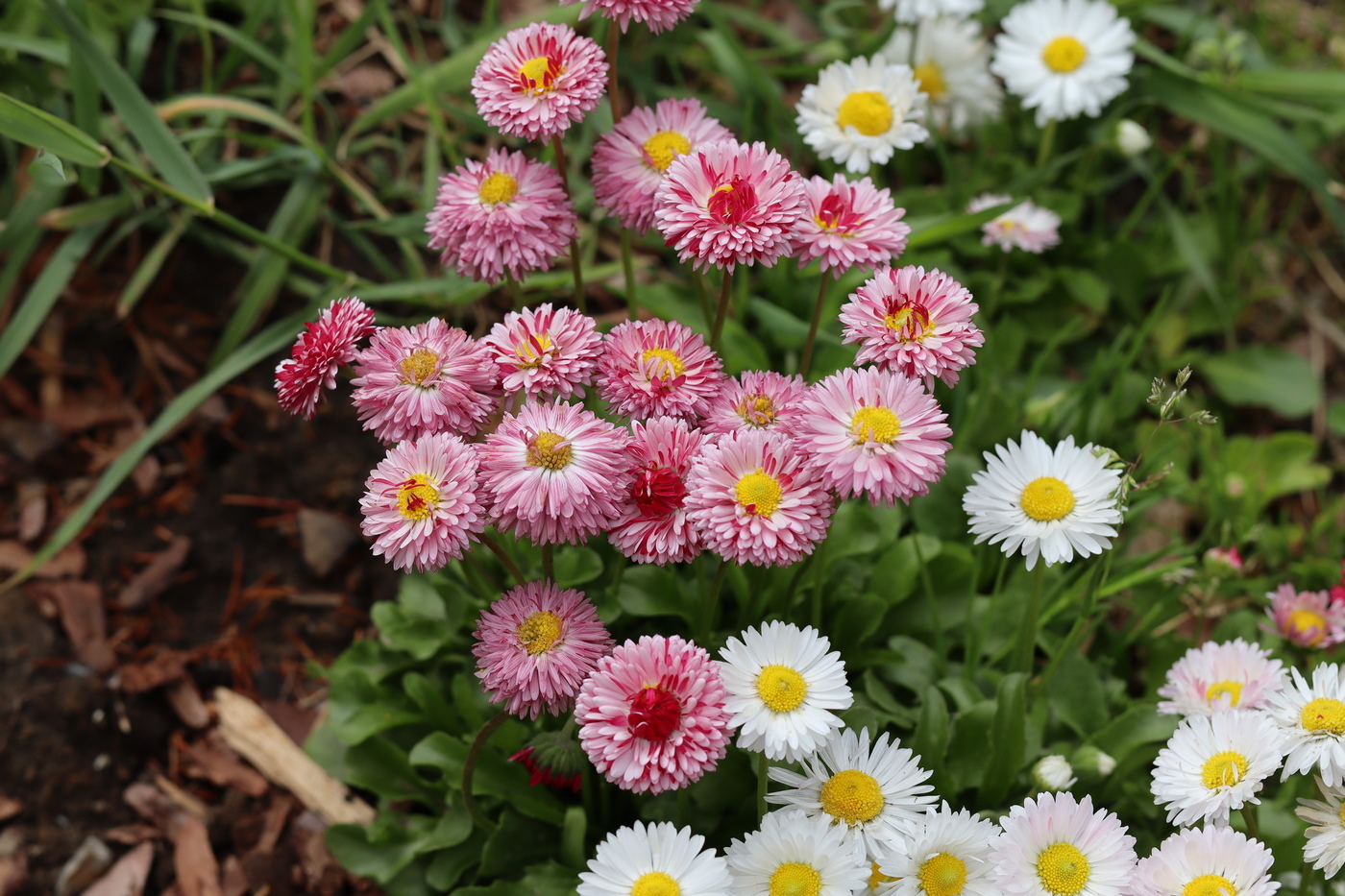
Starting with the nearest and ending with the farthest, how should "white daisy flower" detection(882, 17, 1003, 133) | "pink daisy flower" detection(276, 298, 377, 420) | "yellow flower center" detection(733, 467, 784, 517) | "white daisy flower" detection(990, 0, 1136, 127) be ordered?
"yellow flower center" detection(733, 467, 784, 517) → "pink daisy flower" detection(276, 298, 377, 420) → "white daisy flower" detection(990, 0, 1136, 127) → "white daisy flower" detection(882, 17, 1003, 133)

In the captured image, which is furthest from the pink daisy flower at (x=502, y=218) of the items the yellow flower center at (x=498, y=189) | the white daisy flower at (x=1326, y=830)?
the white daisy flower at (x=1326, y=830)

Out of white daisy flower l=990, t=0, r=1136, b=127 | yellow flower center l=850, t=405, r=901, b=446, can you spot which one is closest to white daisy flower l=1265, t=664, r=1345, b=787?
yellow flower center l=850, t=405, r=901, b=446

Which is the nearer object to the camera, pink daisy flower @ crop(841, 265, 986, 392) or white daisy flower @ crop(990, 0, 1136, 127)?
pink daisy flower @ crop(841, 265, 986, 392)

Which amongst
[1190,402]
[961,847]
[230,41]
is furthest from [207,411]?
[1190,402]

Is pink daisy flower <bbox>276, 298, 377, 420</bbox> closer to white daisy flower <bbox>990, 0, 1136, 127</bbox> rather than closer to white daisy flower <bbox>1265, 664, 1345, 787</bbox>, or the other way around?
white daisy flower <bbox>1265, 664, 1345, 787</bbox>

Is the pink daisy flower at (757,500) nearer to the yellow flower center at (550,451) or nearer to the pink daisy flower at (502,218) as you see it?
the yellow flower center at (550,451)

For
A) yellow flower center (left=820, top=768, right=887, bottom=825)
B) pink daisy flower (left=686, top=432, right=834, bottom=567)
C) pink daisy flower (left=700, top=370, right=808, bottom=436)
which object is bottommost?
yellow flower center (left=820, top=768, right=887, bottom=825)

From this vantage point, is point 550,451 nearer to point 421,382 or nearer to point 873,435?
point 421,382

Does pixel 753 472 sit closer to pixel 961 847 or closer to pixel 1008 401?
pixel 961 847
